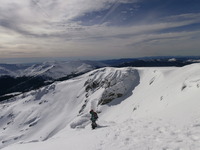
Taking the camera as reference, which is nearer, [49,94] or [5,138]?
[5,138]

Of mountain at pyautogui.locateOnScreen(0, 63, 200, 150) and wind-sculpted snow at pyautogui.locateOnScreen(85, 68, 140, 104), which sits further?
wind-sculpted snow at pyautogui.locateOnScreen(85, 68, 140, 104)

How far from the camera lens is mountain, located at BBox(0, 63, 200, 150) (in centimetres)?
1014

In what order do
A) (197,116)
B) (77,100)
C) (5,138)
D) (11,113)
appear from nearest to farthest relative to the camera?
(197,116) < (5,138) < (77,100) < (11,113)

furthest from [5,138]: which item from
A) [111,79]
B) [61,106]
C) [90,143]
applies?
[90,143]

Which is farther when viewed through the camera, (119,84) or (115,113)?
(119,84)

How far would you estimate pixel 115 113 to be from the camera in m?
47.4

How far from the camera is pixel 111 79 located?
247 ft

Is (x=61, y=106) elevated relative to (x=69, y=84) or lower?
lower

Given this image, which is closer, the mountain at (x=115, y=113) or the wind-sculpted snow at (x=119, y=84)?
the mountain at (x=115, y=113)

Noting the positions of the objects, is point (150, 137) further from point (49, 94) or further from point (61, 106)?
point (49, 94)

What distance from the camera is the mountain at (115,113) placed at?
399 inches

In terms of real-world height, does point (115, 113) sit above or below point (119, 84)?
below

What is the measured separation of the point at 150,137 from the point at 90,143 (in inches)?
137

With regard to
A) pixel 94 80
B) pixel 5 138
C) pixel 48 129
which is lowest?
pixel 5 138
